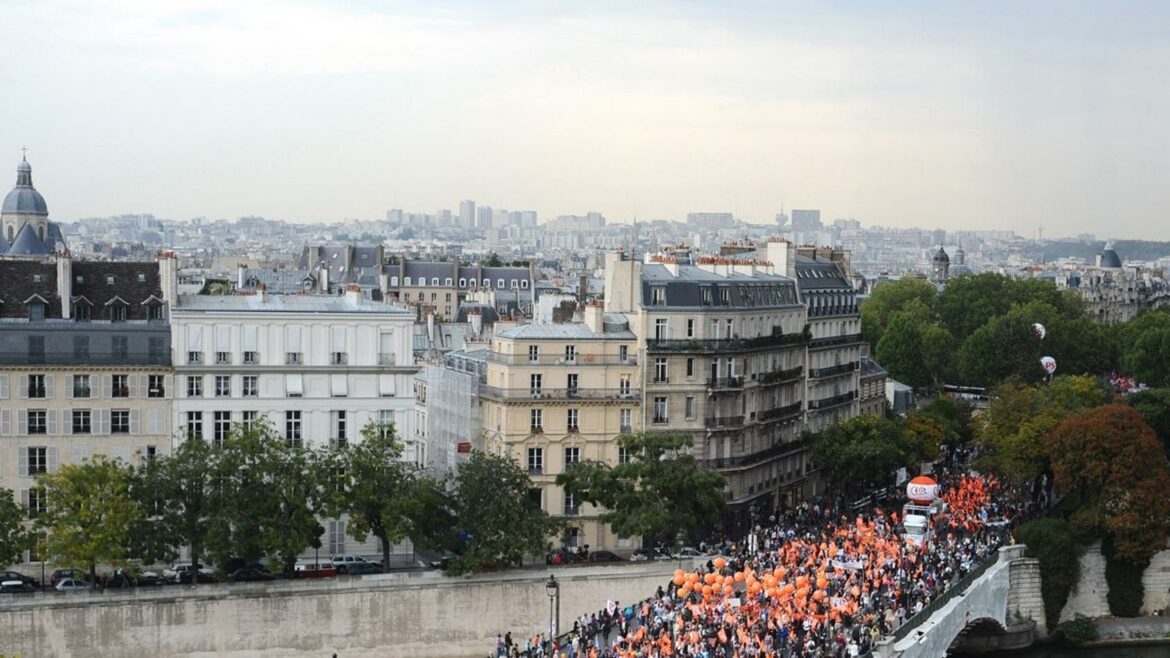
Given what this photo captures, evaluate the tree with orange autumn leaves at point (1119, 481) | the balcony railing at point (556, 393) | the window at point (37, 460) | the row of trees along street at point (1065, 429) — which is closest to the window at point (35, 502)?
the window at point (37, 460)

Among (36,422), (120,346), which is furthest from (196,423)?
(36,422)

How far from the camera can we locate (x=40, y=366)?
49.6m

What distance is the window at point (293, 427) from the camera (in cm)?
5203

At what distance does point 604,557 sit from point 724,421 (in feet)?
28.4

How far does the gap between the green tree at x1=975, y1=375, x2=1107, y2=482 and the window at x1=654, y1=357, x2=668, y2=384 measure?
12609mm

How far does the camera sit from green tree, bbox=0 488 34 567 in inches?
1788

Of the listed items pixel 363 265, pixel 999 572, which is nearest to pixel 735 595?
pixel 999 572

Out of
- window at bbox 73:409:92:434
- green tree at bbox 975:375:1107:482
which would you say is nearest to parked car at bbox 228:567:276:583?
window at bbox 73:409:92:434

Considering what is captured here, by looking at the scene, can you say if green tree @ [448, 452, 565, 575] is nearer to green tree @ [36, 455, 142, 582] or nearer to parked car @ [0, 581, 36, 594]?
green tree @ [36, 455, 142, 582]

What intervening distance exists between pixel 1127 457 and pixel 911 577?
10.8 meters

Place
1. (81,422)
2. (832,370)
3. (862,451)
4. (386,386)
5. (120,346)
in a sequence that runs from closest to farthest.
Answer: (81,422) → (120,346) → (386,386) → (862,451) → (832,370)

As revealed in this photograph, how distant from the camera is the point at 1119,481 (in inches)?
2169

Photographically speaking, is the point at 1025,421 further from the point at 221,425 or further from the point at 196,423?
the point at 196,423

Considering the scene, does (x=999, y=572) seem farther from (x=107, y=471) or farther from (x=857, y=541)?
(x=107, y=471)
